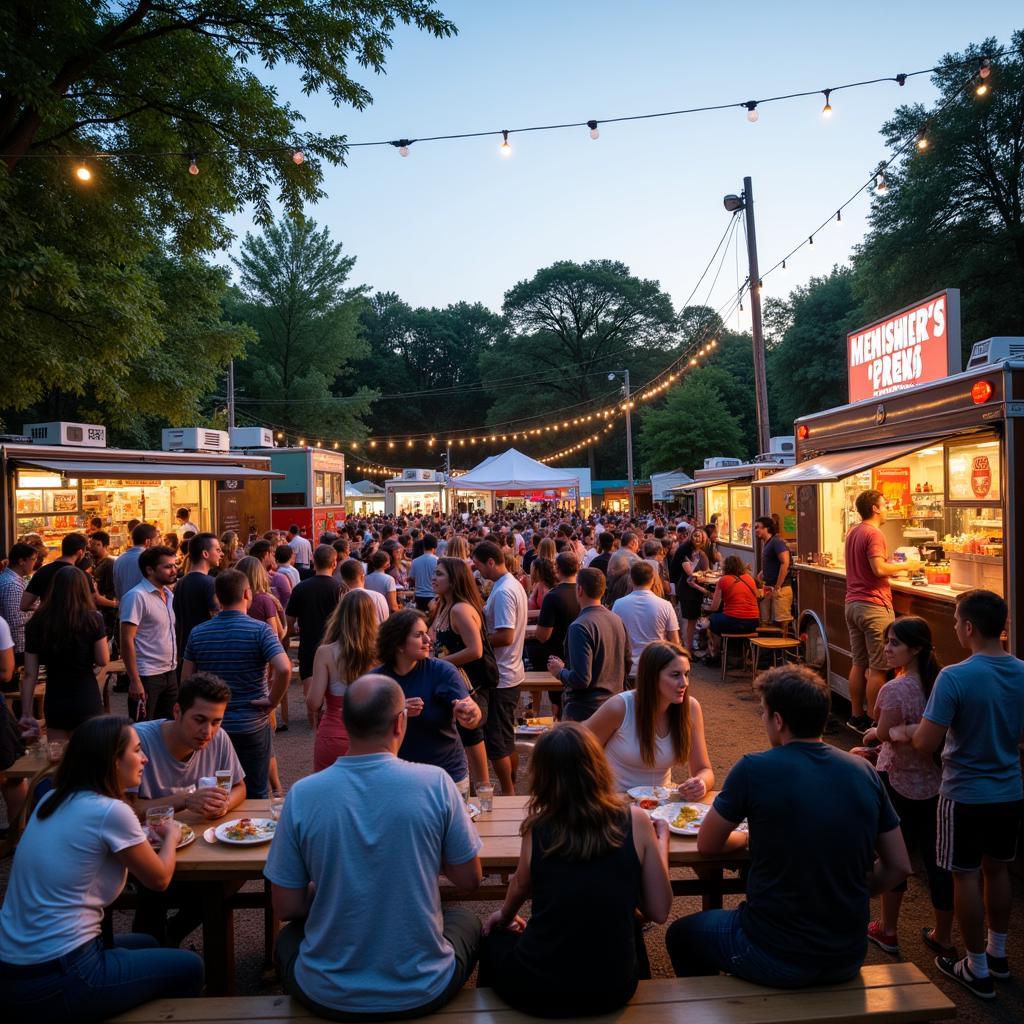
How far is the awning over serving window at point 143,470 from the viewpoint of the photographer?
37.2 feet

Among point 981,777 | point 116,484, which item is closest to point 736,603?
point 981,777

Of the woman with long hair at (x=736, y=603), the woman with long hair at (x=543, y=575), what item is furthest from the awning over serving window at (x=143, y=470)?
the woman with long hair at (x=736, y=603)

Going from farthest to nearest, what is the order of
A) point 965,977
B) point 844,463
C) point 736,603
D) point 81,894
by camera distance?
point 736,603, point 844,463, point 965,977, point 81,894

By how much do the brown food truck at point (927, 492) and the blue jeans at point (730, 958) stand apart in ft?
10.2

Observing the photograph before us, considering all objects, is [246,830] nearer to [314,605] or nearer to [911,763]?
[911,763]

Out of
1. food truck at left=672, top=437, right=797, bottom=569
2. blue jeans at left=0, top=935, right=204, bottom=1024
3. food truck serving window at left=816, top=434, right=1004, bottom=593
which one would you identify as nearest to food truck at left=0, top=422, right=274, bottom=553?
food truck at left=672, top=437, right=797, bottom=569

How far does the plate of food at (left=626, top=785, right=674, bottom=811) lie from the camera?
11.0ft

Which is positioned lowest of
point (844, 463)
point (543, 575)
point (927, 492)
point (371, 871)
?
point (371, 871)

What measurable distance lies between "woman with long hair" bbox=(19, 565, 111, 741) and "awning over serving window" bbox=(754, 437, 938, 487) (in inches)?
211

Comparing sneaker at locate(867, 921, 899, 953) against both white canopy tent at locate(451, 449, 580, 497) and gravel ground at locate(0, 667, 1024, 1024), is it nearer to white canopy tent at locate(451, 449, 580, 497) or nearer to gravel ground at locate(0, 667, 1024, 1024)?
gravel ground at locate(0, 667, 1024, 1024)

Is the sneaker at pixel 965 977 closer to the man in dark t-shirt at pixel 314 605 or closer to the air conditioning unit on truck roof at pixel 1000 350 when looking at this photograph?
the air conditioning unit on truck roof at pixel 1000 350

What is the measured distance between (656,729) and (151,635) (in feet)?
11.7

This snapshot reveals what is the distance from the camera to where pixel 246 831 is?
123 inches

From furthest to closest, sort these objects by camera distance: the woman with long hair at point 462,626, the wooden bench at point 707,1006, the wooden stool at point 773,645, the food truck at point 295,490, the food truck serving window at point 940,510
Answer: the food truck at point 295,490
the wooden stool at point 773,645
the food truck serving window at point 940,510
the woman with long hair at point 462,626
the wooden bench at point 707,1006
